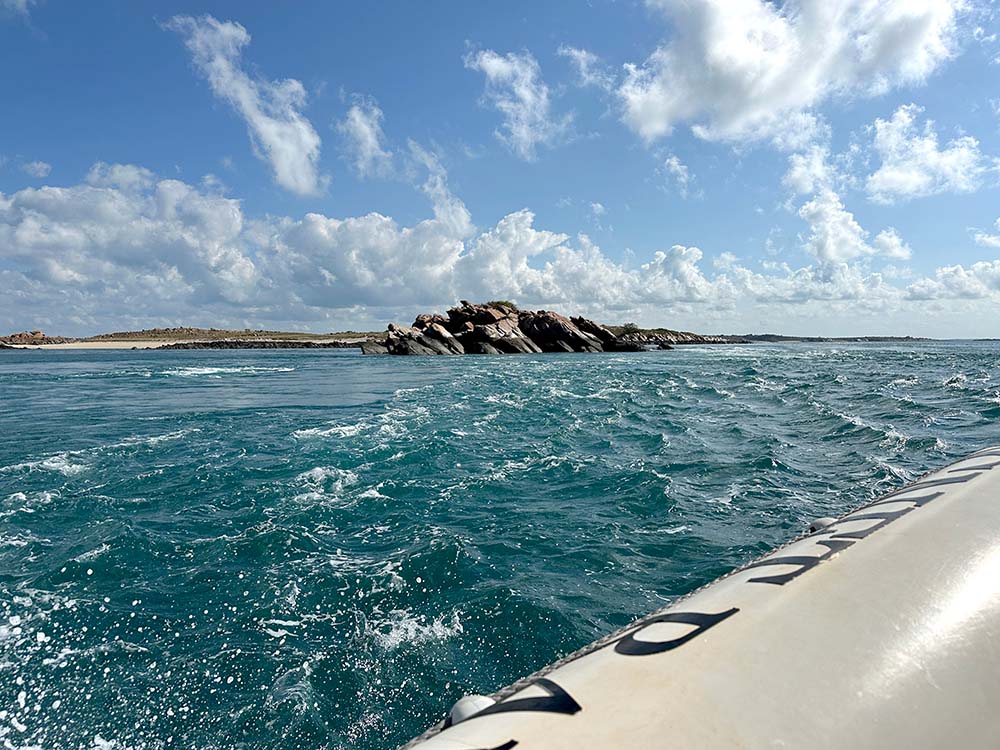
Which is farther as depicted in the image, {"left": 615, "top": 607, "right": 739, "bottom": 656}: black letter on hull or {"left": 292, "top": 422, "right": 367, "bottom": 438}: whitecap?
{"left": 292, "top": 422, "right": 367, "bottom": 438}: whitecap

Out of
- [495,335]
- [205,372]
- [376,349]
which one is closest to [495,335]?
[495,335]

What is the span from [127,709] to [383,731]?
5.89ft

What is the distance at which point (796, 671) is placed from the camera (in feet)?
6.52

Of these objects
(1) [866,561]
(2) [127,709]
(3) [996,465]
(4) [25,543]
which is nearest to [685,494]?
(3) [996,465]

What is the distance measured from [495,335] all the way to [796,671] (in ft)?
222

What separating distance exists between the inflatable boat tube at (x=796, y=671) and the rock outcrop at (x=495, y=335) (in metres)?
63.3

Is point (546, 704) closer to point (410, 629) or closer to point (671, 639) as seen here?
point (671, 639)

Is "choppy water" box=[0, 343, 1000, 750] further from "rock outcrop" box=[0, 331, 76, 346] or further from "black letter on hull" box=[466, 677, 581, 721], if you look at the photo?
"rock outcrop" box=[0, 331, 76, 346]

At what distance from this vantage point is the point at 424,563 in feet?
18.0

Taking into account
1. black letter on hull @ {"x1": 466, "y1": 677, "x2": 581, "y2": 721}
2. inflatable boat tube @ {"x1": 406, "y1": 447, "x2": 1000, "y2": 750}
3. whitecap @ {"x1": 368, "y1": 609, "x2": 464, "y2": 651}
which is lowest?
whitecap @ {"x1": 368, "y1": 609, "x2": 464, "y2": 651}

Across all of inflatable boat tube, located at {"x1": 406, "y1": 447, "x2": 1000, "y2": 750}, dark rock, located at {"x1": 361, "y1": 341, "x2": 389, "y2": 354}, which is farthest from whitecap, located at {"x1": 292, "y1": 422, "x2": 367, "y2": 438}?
dark rock, located at {"x1": 361, "y1": 341, "x2": 389, "y2": 354}

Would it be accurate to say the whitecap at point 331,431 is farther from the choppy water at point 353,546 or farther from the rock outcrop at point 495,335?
the rock outcrop at point 495,335

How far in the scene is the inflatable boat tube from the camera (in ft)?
5.71

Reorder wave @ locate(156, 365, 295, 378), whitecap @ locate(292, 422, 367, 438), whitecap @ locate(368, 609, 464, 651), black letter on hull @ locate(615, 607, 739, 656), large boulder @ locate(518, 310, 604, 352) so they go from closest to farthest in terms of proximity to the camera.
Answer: black letter on hull @ locate(615, 607, 739, 656), whitecap @ locate(368, 609, 464, 651), whitecap @ locate(292, 422, 367, 438), wave @ locate(156, 365, 295, 378), large boulder @ locate(518, 310, 604, 352)
